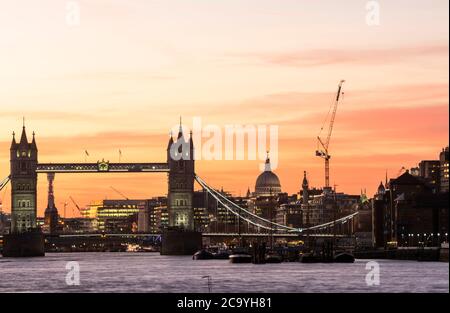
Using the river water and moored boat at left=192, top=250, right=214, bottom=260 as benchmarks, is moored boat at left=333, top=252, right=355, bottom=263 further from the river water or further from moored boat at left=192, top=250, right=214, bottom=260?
moored boat at left=192, top=250, right=214, bottom=260

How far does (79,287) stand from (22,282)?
11.7 m

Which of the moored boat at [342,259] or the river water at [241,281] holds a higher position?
the moored boat at [342,259]

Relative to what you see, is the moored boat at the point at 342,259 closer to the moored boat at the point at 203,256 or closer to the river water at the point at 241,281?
the river water at the point at 241,281

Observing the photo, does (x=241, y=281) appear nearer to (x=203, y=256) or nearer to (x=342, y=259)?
(x=342, y=259)

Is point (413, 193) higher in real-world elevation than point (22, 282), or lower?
higher

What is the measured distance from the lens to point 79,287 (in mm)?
94562

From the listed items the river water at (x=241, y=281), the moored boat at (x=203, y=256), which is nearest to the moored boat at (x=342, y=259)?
the river water at (x=241, y=281)

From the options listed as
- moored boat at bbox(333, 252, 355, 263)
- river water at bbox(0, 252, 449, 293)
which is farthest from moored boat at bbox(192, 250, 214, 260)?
river water at bbox(0, 252, 449, 293)

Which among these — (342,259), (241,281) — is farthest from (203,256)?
(241,281)

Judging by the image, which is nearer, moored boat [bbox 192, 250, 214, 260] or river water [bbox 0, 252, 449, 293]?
river water [bbox 0, 252, 449, 293]
